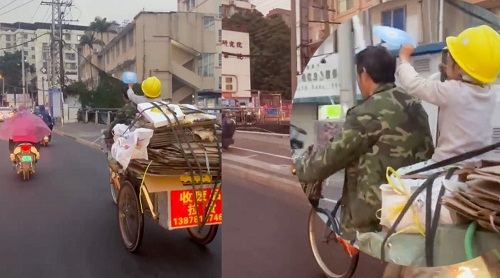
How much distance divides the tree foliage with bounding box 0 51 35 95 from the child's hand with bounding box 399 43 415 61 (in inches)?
54.3

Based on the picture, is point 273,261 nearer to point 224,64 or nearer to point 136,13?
point 224,64

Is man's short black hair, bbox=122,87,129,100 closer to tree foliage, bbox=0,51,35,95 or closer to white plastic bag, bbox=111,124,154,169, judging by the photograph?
white plastic bag, bbox=111,124,154,169

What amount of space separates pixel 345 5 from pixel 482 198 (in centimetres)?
46

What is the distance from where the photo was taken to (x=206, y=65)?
164 centimetres

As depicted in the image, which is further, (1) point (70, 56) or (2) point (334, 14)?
(1) point (70, 56)

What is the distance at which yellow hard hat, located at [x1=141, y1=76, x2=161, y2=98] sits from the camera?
180cm

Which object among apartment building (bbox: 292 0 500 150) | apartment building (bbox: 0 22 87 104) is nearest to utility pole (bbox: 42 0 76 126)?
apartment building (bbox: 0 22 87 104)

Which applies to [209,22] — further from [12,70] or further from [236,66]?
[12,70]

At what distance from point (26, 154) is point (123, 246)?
1.59 feet

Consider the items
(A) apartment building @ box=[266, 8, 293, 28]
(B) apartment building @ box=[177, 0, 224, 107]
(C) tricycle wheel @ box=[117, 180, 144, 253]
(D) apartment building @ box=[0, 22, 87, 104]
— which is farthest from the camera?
(C) tricycle wheel @ box=[117, 180, 144, 253]

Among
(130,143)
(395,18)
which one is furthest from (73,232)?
(395,18)

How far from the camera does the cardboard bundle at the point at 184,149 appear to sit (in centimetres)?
185

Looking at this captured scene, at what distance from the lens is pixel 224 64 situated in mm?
1281

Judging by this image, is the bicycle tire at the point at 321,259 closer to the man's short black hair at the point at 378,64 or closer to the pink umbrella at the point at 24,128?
the man's short black hair at the point at 378,64
